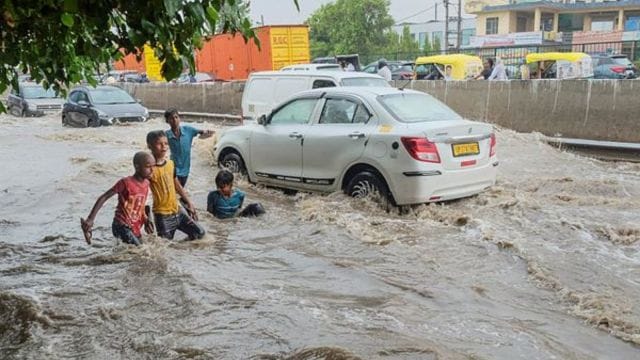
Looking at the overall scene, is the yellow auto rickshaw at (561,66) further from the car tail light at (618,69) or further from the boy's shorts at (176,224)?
the boy's shorts at (176,224)

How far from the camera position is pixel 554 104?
14.4 meters

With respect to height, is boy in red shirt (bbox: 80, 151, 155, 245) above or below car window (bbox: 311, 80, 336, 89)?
below

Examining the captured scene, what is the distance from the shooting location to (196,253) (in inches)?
271

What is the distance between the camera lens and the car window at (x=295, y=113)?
29.8 feet

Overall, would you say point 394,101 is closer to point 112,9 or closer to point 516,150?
point 112,9

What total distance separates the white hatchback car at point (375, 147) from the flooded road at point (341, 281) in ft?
0.95

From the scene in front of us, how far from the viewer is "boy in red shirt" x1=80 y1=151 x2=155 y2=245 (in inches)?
232

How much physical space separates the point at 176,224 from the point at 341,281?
5.62ft

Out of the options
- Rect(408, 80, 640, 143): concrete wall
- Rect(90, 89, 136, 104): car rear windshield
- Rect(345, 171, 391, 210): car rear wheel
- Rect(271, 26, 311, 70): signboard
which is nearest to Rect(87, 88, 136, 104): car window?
Rect(90, 89, 136, 104): car rear windshield

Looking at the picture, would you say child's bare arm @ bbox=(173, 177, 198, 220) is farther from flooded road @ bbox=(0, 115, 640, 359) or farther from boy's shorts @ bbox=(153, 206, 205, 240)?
flooded road @ bbox=(0, 115, 640, 359)

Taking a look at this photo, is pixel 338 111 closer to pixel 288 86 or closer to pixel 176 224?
pixel 176 224

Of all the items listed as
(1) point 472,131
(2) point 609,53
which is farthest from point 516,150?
(2) point 609,53

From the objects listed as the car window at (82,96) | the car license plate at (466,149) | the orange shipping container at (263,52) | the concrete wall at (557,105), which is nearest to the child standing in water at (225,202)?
the car license plate at (466,149)

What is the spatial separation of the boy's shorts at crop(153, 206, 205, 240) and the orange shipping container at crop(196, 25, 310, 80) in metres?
17.9
